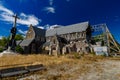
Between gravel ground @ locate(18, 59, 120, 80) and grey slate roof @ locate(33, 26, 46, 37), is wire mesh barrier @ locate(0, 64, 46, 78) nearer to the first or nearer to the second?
gravel ground @ locate(18, 59, 120, 80)

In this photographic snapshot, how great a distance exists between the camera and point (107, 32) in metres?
44.9

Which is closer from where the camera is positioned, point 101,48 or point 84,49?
point 101,48

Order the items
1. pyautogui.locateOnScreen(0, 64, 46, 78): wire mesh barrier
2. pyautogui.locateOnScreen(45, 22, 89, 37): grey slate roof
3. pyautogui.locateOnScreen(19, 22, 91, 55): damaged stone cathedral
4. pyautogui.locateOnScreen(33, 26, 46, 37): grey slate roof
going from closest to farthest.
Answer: pyautogui.locateOnScreen(0, 64, 46, 78): wire mesh barrier
pyautogui.locateOnScreen(19, 22, 91, 55): damaged stone cathedral
pyautogui.locateOnScreen(45, 22, 89, 37): grey slate roof
pyautogui.locateOnScreen(33, 26, 46, 37): grey slate roof

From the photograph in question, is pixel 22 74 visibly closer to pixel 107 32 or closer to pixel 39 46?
pixel 107 32

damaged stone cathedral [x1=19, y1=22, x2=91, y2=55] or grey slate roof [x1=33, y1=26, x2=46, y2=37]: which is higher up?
grey slate roof [x1=33, y1=26, x2=46, y2=37]

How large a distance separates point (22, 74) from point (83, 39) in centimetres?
4330

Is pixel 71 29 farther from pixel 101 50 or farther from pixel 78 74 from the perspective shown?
pixel 78 74

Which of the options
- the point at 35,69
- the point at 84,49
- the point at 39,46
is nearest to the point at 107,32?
the point at 84,49

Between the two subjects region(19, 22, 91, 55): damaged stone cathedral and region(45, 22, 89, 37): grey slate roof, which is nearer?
region(19, 22, 91, 55): damaged stone cathedral

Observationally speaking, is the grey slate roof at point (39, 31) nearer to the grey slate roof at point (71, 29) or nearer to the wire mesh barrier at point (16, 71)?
the grey slate roof at point (71, 29)

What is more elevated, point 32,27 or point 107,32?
point 32,27

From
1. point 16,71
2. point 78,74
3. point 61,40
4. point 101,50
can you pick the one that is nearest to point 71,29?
point 61,40

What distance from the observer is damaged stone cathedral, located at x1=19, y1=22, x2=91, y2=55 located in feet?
172

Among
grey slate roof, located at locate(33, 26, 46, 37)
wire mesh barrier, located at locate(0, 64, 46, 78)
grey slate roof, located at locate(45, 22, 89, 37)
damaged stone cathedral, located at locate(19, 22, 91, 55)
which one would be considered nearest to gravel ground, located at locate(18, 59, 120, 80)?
A: wire mesh barrier, located at locate(0, 64, 46, 78)
